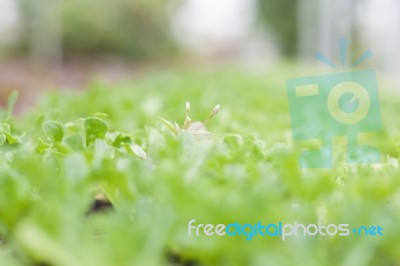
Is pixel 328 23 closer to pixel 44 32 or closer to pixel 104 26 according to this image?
pixel 104 26

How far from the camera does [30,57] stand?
16.7 m

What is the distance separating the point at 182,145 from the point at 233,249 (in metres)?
0.30

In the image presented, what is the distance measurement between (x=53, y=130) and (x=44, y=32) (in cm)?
1643

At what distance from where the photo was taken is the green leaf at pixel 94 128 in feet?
3.42

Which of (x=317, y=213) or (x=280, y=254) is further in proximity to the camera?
(x=317, y=213)

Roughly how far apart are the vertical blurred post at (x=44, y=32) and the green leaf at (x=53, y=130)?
608 inches

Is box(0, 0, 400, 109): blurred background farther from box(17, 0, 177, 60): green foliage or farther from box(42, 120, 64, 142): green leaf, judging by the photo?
box(42, 120, 64, 142): green leaf

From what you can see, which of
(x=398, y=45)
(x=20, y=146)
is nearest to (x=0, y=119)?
(x=20, y=146)

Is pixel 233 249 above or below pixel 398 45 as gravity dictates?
below

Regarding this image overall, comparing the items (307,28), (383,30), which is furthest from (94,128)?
(307,28)

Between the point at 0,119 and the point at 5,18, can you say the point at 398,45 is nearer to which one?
the point at 5,18

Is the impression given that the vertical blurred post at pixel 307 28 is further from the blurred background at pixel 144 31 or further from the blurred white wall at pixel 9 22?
the blurred white wall at pixel 9 22

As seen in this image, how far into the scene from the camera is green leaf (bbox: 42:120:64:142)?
1035 millimetres

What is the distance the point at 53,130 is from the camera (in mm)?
1041
